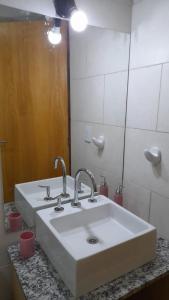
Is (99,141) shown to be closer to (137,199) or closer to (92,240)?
(137,199)

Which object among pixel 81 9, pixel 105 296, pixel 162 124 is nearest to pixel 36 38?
pixel 81 9

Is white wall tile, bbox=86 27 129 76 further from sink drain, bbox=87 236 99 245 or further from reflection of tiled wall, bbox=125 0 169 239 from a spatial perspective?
sink drain, bbox=87 236 99 245

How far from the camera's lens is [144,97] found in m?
1.27

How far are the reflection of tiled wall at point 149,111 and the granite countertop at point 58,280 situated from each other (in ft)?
0.98

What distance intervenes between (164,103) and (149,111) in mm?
109

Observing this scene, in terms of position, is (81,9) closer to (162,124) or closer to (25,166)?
(162,124)

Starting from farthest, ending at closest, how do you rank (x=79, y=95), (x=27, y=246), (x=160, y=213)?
1. (x=79, y=95)
2. (x=160, y=213)
3. (x=27, y=246)

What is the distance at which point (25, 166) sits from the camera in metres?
1.24

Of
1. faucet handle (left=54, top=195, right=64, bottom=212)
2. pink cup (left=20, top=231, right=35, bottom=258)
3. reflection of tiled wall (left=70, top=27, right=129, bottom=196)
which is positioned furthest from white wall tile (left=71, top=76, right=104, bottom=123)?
pink cup (left=20, top=231, right=35, bottom=258)

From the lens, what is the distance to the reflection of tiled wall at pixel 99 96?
53.2 inches

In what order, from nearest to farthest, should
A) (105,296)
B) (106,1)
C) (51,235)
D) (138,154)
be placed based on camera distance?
(105,296)
(51,235)
(106,1)
(138,154)

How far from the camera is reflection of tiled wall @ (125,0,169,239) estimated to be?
1.15 metres

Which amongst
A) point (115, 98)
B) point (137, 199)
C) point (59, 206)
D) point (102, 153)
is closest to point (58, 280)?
point (59, 206)

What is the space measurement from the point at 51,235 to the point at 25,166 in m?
0.43
